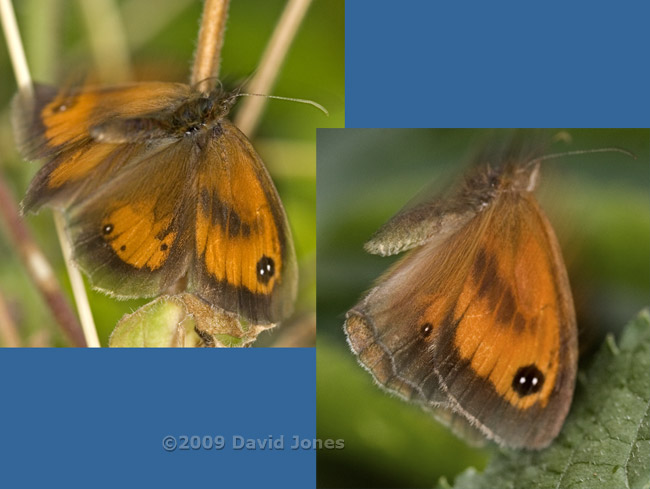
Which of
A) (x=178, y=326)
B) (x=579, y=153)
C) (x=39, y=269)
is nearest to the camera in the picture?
(x=178, y=326)

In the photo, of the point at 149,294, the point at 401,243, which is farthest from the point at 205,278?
the point at 401,243

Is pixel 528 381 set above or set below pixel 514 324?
below

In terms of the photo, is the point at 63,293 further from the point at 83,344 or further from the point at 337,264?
the point at 337,264

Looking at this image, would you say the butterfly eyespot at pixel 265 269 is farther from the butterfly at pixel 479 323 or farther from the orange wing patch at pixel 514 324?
the orange wing patch at pixel 514 324

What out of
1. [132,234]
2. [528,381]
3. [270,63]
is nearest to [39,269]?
[132,234]

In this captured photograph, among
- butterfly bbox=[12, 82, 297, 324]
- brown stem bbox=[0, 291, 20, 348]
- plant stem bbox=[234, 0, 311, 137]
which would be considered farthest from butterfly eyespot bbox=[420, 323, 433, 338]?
brown stem bbox=[0, 291, 20, 348]

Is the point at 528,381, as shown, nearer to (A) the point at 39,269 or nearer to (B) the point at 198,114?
→ (B) the point at 198,114
